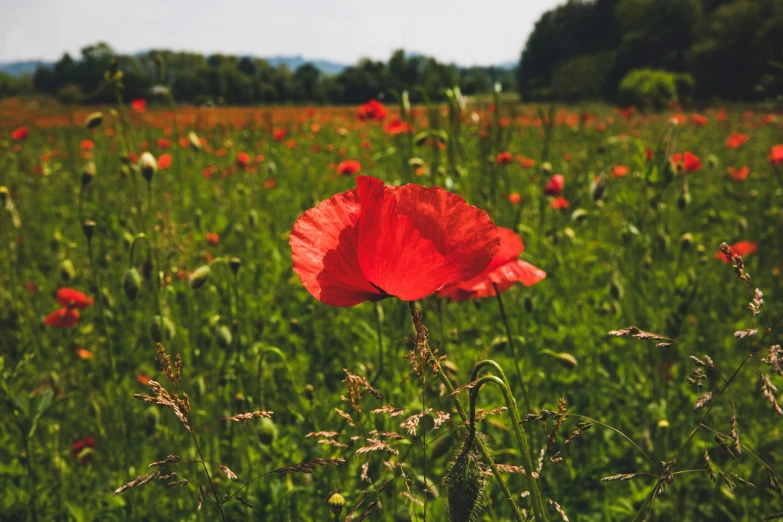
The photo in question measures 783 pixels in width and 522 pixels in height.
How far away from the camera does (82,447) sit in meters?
1.88

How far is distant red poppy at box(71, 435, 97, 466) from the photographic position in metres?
1.81

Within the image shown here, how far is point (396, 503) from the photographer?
4.77ft

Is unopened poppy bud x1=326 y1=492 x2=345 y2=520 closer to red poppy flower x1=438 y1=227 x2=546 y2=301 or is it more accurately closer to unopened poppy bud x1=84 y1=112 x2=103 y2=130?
red poppy flower x1=438 y1=227 x2=546 y2=301

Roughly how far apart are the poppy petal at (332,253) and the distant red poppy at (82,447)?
152 cm

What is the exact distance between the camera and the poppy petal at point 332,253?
75cm

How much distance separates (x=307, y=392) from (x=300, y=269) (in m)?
1.19

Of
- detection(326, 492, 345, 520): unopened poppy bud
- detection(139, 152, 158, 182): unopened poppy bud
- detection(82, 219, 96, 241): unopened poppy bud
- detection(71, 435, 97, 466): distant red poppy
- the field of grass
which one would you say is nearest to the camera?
detection(326, 492, 345, 520): unopened poppy bud

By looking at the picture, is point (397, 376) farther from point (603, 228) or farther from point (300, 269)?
point (603, 228)

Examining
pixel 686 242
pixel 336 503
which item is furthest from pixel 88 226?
pixel 686 242

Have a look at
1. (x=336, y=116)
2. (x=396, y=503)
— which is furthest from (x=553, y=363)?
(x=336, y=116)

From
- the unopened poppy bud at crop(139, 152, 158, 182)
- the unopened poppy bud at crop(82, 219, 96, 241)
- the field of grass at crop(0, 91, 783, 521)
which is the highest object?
the unopened poppy bud at crop(139, 152, 158, 182)

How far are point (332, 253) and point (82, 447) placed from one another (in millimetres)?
1693

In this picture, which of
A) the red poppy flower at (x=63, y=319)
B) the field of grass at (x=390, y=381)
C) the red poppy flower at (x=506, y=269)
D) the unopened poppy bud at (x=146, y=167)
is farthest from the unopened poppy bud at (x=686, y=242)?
the red poppy flower at (x=63, y=319)

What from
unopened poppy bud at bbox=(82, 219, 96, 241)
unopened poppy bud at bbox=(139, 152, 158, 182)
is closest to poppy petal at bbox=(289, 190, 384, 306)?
unopened poppy bud at bbox=(82, 219, 96, 241)
